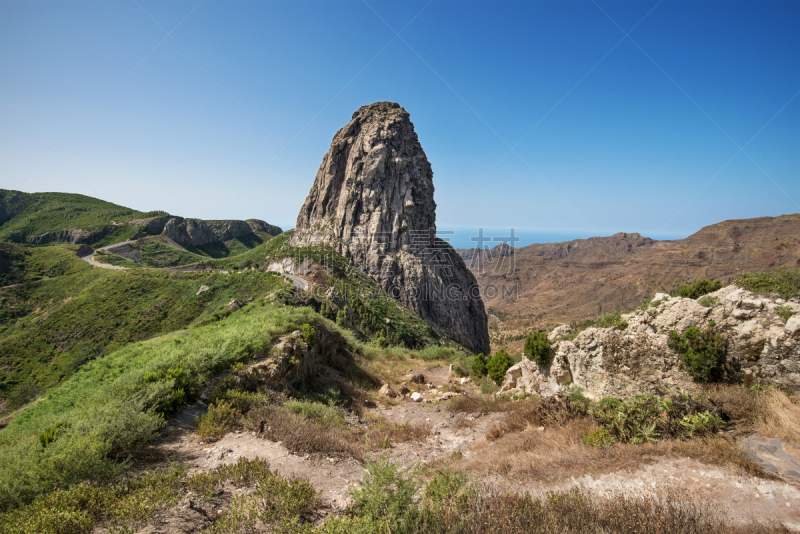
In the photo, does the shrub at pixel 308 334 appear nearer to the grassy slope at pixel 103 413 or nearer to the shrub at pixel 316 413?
the grassy slope at pixel 103 413

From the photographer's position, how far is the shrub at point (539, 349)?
42.9 feet

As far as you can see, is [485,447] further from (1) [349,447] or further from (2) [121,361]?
(2) [121,361]

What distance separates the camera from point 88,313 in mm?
38250

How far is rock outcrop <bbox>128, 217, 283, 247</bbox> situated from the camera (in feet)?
299

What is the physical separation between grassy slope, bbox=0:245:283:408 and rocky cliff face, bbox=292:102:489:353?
67.7 feet

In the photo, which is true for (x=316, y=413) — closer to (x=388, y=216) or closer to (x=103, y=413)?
(x=103, y=413)

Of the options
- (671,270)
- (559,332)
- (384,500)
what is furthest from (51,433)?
(671,270)

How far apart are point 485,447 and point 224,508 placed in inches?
248

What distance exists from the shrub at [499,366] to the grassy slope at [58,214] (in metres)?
100.0

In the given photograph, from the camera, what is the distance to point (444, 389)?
54.3 feet

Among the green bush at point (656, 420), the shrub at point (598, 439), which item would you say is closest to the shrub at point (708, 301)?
the green bush at point (656, 420)

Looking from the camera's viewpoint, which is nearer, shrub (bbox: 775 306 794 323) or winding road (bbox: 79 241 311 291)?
shrub (bbox: 775 306 794 323)

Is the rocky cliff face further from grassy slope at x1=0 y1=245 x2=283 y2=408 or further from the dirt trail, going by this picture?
the dirt trail

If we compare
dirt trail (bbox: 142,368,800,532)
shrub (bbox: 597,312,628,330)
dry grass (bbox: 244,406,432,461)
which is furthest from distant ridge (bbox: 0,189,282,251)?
shrub (bbox: 597,312,628,330)
